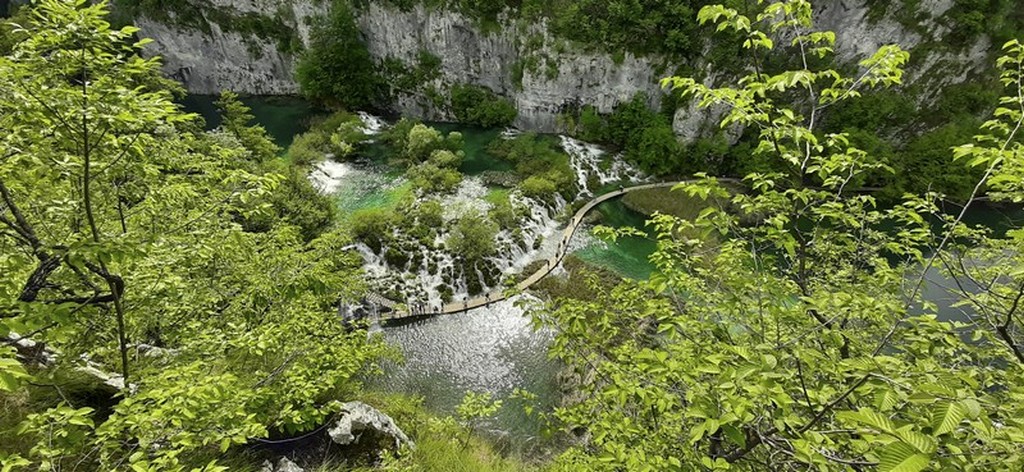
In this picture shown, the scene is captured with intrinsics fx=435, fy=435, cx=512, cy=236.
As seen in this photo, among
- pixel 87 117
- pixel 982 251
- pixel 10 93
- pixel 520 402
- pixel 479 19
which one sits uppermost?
pixel 479 19

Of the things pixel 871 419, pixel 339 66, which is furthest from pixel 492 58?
pixel 871 419

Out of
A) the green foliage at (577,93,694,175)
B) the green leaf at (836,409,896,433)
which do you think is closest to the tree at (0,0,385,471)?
the green leaf at (836,409,896,433)

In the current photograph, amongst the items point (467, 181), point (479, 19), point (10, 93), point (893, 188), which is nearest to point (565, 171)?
point (467, 181)

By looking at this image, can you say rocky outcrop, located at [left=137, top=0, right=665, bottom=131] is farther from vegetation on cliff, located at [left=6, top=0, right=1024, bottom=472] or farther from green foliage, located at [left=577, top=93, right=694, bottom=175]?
vegetation on cliff, located at [left=6, top=0, right=1024, bottom=472]

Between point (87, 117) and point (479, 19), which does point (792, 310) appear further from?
point (479, 19)

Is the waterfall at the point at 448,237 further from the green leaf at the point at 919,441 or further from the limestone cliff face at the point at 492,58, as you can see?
the green leaf at the point at 919,441

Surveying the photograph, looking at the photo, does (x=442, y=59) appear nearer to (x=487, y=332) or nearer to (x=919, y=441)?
(x=487, y=332)
